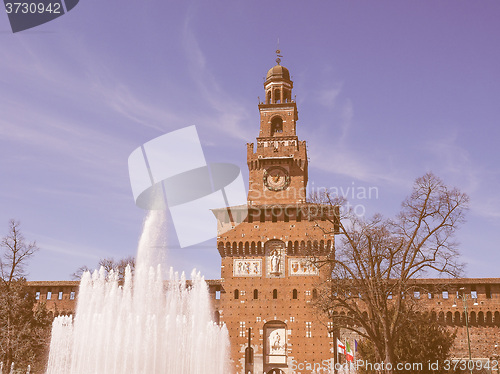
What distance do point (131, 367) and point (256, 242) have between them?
1587 centimetres

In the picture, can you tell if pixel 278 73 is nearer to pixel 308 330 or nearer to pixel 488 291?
pixel 308 330

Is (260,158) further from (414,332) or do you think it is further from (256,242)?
(414,332)

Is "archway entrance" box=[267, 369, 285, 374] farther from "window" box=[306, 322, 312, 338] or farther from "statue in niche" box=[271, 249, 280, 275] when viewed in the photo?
"statue in niche" box=[271, 249, 280, 275]

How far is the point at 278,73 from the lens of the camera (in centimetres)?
4762

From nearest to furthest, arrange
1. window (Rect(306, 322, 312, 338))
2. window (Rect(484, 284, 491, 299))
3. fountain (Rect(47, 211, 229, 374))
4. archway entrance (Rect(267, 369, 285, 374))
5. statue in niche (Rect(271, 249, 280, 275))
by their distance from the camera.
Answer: fountain (Rect(47, 211, 229, 374))
archway entrance (Rect(267, 369, 285, 374))
window (Rect(306, 322, 312, 338))
window (Rect(484, 284, 491, 299))
statue in niche (Rect(271, 249, 280, 275))

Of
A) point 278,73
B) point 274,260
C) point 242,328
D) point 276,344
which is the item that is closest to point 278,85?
point 278,73

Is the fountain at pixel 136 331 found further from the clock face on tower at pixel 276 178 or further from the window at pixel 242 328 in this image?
the clock face on tower at pixel 276 178

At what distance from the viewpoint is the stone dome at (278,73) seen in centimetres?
4756

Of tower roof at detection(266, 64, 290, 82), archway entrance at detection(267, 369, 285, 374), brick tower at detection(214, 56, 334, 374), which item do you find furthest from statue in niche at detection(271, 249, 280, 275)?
tower roof at detection(266, 64, 290, 82)

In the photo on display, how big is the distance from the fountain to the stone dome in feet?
68.8

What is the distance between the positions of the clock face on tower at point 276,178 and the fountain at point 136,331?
41.6 ft

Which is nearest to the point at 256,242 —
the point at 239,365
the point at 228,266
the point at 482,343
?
the point at 228,266

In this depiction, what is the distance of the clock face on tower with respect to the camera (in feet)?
147

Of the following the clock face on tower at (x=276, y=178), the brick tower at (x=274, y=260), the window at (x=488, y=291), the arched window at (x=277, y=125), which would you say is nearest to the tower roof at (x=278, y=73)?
the brick tower at (x=274, y=260)
